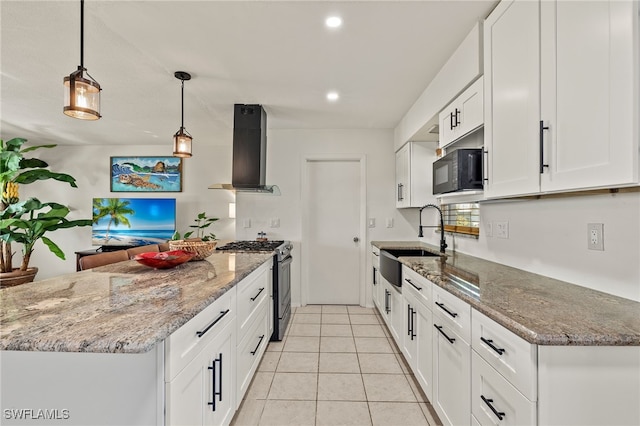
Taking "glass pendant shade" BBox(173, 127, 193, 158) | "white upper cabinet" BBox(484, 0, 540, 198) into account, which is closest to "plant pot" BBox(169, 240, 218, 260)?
"glass pendant shade" BBox(173, 127, 193, 158)

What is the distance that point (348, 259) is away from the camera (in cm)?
Result: 420

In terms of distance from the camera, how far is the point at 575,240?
146 cm

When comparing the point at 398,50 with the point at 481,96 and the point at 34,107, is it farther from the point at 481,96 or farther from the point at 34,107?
the point at 34,107

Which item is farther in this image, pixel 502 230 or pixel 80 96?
pixel 502 230

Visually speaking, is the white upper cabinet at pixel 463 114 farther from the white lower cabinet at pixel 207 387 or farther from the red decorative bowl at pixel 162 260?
the red decorative bowl at pixel 162 260

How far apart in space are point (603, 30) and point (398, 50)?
135 cm

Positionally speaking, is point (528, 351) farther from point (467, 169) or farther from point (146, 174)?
point (146, 174)

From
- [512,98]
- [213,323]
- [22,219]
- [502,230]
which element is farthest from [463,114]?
[22,219]

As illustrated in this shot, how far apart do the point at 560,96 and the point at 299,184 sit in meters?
3.15

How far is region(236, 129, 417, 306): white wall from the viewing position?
13.4 ft

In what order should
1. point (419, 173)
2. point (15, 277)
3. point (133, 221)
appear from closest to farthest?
point (15, 277)
point (419, 173)
point (133, 221)

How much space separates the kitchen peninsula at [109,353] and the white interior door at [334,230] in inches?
110

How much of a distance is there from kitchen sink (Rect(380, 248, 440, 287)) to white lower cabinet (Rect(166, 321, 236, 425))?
4.75 feet

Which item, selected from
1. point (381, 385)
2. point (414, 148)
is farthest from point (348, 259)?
point (381, 385)
